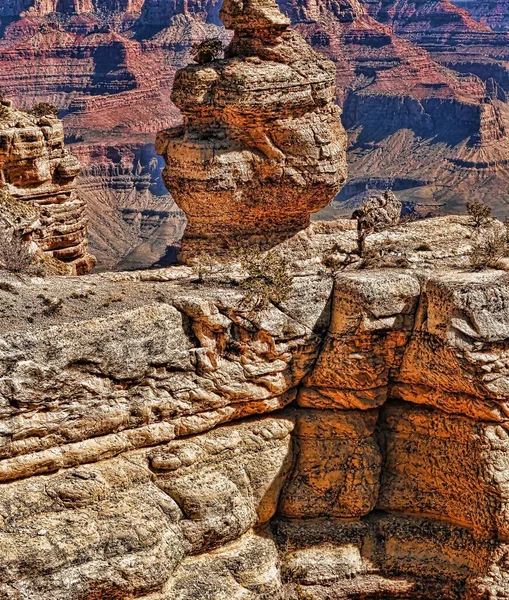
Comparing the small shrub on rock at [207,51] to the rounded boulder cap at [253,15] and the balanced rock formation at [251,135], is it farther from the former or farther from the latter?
the rounded boulder cap at [253,15]

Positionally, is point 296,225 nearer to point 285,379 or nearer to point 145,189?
point 285,379

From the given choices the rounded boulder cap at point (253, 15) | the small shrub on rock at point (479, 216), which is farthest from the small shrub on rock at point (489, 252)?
the rounded boulder cap at point (253, 15)

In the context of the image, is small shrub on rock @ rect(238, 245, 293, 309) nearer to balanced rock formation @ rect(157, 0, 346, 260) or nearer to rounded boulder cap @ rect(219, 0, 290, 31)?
balanced rock formation @ rect(157, 0, 346, 260)

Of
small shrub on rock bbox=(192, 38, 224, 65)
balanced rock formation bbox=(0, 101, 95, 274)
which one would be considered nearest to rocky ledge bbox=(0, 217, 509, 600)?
small shrub on rock bbox=(192, 38, 224, 65)

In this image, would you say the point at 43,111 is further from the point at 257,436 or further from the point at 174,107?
the point at 174,107

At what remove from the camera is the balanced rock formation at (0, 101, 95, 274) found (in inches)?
1044

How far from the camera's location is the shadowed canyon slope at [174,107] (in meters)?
138

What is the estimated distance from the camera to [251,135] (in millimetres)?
24109

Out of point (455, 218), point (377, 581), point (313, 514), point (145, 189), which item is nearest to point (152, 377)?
point (313, 514)

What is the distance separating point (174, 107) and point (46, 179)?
146004 millimetres

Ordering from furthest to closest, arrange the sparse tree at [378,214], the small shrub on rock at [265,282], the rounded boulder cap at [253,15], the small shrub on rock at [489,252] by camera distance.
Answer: the rounded boulder cap at [253,15] < the sparse tree at [378,214] < the small shrub on rock at [489,252] < the small shrub on rock at [265,282]

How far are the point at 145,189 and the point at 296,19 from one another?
173 feet

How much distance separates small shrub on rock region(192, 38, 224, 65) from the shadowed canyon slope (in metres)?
94.6

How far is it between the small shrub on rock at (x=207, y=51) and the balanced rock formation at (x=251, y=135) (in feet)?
1.22
